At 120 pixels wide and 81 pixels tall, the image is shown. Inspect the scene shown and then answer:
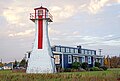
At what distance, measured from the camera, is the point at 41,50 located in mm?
46062

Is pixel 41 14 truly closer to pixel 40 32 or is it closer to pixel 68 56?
pixel 40 32

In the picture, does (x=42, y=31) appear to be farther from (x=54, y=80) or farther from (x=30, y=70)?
(x=54, y=80)

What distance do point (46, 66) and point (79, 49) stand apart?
24.0 meters

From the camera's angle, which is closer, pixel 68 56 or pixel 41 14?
pixel 41 14

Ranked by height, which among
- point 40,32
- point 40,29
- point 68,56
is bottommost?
point 68,56

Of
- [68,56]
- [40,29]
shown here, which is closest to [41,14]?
[40,29]

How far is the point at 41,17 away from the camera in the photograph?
47.0 metres

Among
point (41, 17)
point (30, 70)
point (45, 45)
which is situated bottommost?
point (30, 70)

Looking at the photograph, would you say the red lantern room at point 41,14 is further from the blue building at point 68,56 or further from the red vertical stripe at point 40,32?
the blue building at point 68,56

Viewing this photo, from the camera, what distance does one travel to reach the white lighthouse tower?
45.8 m

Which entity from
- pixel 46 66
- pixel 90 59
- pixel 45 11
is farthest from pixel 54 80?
pixel 90 59

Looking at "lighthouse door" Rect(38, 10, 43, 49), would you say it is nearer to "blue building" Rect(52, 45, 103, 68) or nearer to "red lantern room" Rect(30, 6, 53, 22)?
"red lantern room" Rect(30, 6, 53, 22)

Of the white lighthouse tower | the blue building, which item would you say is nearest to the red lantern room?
the white lighthouse tower

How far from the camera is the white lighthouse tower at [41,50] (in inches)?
1801
